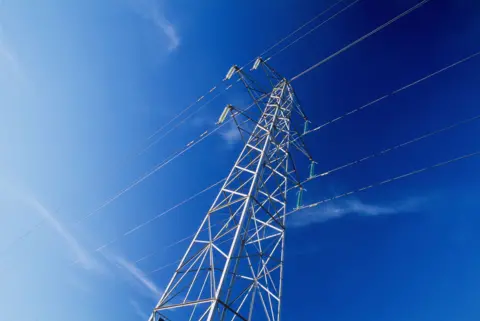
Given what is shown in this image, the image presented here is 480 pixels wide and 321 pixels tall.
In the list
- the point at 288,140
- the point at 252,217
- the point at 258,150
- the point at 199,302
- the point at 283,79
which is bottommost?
the point at 199,302

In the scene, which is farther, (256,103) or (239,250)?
(256,103)

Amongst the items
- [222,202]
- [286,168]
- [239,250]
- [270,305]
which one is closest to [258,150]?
[286,168]

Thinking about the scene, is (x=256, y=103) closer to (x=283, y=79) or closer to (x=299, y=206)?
(x=283, y=79)

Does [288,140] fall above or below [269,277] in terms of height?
above

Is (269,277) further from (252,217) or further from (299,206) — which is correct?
(299,206)

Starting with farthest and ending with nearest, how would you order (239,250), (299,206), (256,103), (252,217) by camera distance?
(256,103) → (299,206) → (252,217) → (239,250)

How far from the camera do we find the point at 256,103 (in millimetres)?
13992

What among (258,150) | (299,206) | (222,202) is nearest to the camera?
(222,202)

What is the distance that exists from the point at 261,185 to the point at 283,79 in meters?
7.84

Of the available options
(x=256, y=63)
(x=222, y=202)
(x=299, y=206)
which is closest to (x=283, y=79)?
(x=256, y=63)

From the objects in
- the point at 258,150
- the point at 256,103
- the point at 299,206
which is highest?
the point at 256,103

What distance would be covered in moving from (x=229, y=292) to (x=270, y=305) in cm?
223

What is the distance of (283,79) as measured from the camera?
1596cm

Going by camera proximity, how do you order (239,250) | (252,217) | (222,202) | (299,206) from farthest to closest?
(299,206), (222,202), (252,217), (239,250)
